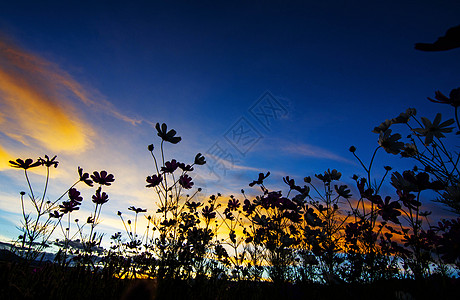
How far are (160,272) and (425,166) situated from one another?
3.21m

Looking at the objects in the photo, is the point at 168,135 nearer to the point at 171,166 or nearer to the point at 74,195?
the point at 171,166

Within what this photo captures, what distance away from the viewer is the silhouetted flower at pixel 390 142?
107 inches

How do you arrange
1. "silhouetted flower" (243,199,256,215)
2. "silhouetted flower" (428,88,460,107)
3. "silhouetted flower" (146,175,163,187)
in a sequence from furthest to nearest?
1. "silhouetted flower" (243,199,256,215)
2. "silhouetted flower" (146,175,163,187)
3. "silhouetted flower" (428,88,460,107)

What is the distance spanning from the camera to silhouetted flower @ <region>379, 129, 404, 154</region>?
8.93 feet

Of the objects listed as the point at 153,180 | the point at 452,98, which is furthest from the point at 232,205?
the point at 452,98

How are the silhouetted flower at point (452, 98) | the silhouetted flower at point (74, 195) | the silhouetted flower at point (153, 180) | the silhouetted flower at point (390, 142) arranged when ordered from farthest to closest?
1. the silhouetted flower at point (74, 195)
2. the silhouetted flower at point (153, 180)
3. the silhouetted flower at point (390, 142)
4. the silhouetted flower at point (452, 98)

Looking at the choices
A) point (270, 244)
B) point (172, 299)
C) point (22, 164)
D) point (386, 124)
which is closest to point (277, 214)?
point (270, 244)

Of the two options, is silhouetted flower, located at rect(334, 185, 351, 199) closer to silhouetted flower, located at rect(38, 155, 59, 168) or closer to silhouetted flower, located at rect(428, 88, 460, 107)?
silhouetted flower, located at rect(428, 88, 460, 107)

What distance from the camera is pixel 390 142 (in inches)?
109

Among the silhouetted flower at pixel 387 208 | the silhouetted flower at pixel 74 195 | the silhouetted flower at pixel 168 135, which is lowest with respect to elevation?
the silhouetted flower at pixel 387 208

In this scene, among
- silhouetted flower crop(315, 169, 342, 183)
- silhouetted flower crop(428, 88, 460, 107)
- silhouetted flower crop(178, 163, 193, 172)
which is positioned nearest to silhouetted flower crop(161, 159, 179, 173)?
silhouetted flower crop(178, 163, 193, 172)

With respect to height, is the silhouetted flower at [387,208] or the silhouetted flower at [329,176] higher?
the silhouetted flower at [329,176]

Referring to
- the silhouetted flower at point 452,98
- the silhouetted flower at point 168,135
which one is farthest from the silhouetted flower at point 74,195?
the silhouetted flower at point 452,98

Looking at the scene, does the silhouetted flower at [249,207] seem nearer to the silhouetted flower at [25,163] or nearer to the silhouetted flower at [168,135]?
the silhouetted flower at [168,135]
